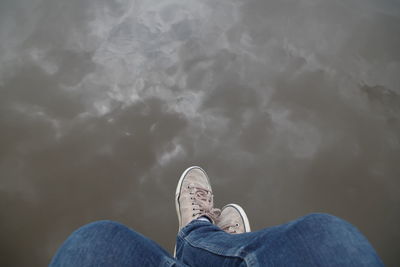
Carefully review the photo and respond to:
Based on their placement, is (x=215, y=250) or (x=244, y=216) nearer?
(x=215, y=250)

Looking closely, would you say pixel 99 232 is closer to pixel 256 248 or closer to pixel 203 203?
pixel 256 248

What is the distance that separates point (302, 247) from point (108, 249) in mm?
457

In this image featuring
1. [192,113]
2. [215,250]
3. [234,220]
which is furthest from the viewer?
[192,113]

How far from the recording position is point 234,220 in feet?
3.81

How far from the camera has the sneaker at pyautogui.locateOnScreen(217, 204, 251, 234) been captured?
115cm

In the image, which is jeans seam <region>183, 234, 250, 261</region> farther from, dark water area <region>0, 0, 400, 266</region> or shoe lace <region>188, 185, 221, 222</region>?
dark water area <region>0, 0, 400, 266</region>

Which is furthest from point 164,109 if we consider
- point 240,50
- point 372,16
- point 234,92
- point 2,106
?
point 372,16

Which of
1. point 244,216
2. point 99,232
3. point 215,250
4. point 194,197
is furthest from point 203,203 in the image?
point 99,232

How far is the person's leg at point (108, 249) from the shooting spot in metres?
0.68

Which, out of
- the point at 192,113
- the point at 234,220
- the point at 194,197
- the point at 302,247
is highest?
the point at 192,113

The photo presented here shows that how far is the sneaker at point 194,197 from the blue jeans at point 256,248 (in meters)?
0.33

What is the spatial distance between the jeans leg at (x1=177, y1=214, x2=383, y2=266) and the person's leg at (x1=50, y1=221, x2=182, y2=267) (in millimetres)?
151

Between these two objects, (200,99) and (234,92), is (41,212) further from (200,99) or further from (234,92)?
(234,92)

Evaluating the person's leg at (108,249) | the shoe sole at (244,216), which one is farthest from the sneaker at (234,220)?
the person's leg at (108,249)
